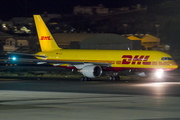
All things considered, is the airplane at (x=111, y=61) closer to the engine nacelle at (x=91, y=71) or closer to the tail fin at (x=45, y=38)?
the engine nacelle at (x=91, y=71)

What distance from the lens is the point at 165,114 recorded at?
14891 mm

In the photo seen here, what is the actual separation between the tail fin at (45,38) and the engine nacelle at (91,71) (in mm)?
7100

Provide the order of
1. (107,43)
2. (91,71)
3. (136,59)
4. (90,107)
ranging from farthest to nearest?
(107,43) → (136,59) → (91,71) → (90,107)

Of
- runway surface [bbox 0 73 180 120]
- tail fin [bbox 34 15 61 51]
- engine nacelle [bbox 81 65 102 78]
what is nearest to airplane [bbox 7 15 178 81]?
engine nacelle [bbox 81 65 102 78]

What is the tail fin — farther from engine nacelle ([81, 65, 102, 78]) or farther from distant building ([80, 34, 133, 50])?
distant building ([80, 34, 133, 50])

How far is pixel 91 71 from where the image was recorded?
3412cm

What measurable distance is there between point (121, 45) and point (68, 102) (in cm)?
8126

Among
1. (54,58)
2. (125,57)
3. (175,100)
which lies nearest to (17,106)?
(175,100)

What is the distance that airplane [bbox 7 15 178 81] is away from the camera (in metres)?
33.9

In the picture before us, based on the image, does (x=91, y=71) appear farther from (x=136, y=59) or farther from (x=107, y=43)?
(x=107, y=43)

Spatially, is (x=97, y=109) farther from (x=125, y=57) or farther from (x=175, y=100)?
(x=125, y=57)

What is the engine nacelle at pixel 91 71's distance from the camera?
34.2m

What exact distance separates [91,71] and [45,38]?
912cm

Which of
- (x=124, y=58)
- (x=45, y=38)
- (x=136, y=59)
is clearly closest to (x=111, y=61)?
(x=124, y=58)
